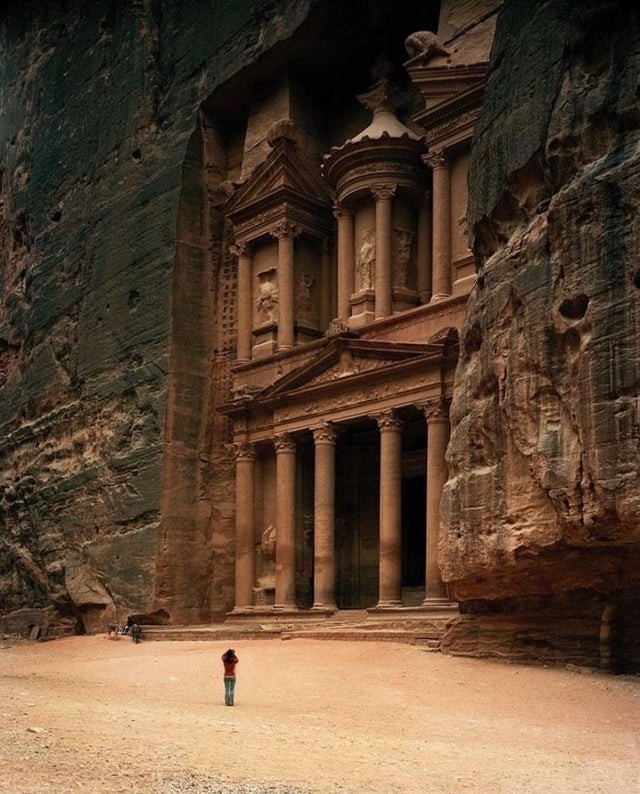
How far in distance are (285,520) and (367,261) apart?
6987mm

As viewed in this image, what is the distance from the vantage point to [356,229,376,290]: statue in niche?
30750mm

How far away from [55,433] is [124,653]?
1192 centimetres

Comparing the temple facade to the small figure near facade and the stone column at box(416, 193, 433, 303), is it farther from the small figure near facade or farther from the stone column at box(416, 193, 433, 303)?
the small figure near facade

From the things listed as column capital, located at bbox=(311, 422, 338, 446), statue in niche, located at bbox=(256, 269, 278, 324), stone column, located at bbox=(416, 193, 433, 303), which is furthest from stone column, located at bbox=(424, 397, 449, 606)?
statue in niche, located at bbox=(256, 269, 278, 324)

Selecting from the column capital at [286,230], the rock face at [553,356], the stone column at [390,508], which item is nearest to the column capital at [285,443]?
the stone column at [390,508]

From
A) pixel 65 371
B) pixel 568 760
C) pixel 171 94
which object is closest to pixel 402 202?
pixel 171 94

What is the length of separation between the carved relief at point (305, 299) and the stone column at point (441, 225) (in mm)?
5076

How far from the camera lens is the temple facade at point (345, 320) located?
2777cm

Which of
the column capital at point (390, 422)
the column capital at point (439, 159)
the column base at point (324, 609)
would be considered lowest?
the column base at point (324, 609)

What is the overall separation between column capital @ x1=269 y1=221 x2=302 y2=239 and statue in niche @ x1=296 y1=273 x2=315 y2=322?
118cm

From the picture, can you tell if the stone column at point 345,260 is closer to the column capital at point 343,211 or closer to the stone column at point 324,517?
the column capital at point 343,211

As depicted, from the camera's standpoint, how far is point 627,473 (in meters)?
14.5

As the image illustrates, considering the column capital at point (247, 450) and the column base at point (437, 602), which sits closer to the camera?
the column base at point (437, 602)

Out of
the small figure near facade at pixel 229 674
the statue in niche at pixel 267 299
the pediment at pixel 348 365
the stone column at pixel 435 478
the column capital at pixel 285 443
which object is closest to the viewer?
the small figure near facade at pixel 229 674
